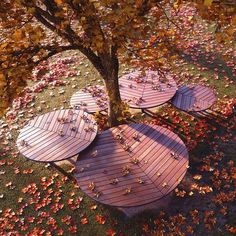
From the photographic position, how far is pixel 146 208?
5.59 metres

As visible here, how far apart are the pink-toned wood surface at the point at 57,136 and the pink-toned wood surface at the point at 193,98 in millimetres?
2017

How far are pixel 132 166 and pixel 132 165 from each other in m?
0.02

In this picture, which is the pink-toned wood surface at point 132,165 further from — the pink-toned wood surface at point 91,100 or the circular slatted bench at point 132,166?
the pink-toned wood surface at point 91,100

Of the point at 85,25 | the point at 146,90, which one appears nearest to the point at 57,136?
the point at 146,90

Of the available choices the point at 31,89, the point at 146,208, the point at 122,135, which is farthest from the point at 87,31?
the point at 31,89

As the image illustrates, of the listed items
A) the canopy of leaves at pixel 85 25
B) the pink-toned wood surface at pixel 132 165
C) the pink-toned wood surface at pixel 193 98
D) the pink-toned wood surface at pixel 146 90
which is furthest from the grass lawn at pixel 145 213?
the canopy of leaves at pixel 85 25

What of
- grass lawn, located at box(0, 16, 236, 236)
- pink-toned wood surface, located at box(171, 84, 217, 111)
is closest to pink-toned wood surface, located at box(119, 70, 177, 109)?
pink-toned wood surface, located at box(171, 84, 217, 111)

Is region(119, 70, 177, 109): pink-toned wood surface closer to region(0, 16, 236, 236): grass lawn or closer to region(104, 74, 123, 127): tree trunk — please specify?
region(104, 74, 123, 127): tree trunk

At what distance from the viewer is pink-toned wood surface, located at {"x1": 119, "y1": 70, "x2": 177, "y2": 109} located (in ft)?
22.7

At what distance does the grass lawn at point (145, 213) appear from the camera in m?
5.36

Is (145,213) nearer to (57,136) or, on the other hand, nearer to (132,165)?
(132,165)

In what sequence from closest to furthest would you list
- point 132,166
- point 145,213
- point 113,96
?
1. point 132,166
2. point 145,213
3. point 113,96

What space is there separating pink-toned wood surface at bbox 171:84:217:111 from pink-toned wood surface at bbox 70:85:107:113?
1581 millimetres

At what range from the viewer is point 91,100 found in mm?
7293
